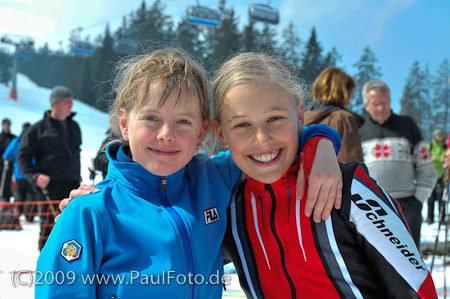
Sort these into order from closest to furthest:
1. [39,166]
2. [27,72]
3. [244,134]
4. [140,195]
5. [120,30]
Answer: [140,195], [244,134], [39,166], [120,30], [27,72]

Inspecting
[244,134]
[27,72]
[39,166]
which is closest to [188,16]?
[39,166]

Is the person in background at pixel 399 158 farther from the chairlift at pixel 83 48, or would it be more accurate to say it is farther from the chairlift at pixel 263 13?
the chairlift at pixel 83 48

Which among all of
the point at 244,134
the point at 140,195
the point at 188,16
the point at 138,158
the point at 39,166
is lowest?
the point at 39,166

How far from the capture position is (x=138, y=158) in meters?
1.59

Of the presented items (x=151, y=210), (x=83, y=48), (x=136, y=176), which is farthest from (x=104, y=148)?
(x=83, y=48)

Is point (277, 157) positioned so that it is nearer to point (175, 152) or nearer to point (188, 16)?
point (175, 152)

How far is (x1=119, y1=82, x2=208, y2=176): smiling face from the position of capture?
5.13ft

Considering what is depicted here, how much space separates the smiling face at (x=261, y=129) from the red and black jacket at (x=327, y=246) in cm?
9

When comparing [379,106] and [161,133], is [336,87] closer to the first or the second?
[379,106]

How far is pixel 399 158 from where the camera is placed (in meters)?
3.92

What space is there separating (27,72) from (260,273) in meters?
98.5

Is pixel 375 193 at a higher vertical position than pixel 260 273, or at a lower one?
higher

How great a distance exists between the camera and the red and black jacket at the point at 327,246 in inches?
58.3

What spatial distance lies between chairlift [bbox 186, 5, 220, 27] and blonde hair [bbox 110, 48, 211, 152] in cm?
3593
